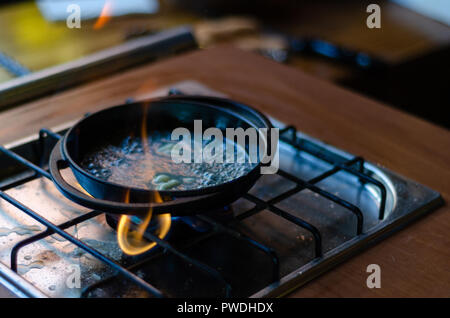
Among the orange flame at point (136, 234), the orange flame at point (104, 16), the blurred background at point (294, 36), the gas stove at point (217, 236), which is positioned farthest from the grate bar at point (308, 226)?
the orange flame at point (104, 16)

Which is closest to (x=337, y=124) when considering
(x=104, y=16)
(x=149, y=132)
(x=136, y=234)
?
(x=149, y=132)

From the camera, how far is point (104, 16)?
6.99 ft

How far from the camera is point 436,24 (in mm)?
2236

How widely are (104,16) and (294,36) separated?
0.65 m

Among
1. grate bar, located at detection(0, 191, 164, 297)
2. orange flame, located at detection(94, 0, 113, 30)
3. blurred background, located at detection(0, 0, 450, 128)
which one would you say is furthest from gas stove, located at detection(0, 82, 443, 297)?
orange flame, located at detection(94, 0, 113, 30)

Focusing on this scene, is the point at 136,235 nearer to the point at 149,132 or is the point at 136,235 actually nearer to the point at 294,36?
the point at 149,132

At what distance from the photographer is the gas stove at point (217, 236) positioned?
77cm

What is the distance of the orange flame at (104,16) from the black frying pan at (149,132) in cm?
114

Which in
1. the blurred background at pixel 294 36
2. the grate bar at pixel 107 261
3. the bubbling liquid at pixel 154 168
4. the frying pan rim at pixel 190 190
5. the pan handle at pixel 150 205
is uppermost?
the frying pan rim at pixel 190 190

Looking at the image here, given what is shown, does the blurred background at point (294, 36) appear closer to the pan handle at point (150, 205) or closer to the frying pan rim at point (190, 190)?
the frying pan rim at point (190, 190)

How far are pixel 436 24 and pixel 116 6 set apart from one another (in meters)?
1.13

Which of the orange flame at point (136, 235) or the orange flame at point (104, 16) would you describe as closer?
the orange flame at point (136, 235)

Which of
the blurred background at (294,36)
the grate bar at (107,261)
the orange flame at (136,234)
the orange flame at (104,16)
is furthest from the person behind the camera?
the orange flame at (104,16)
